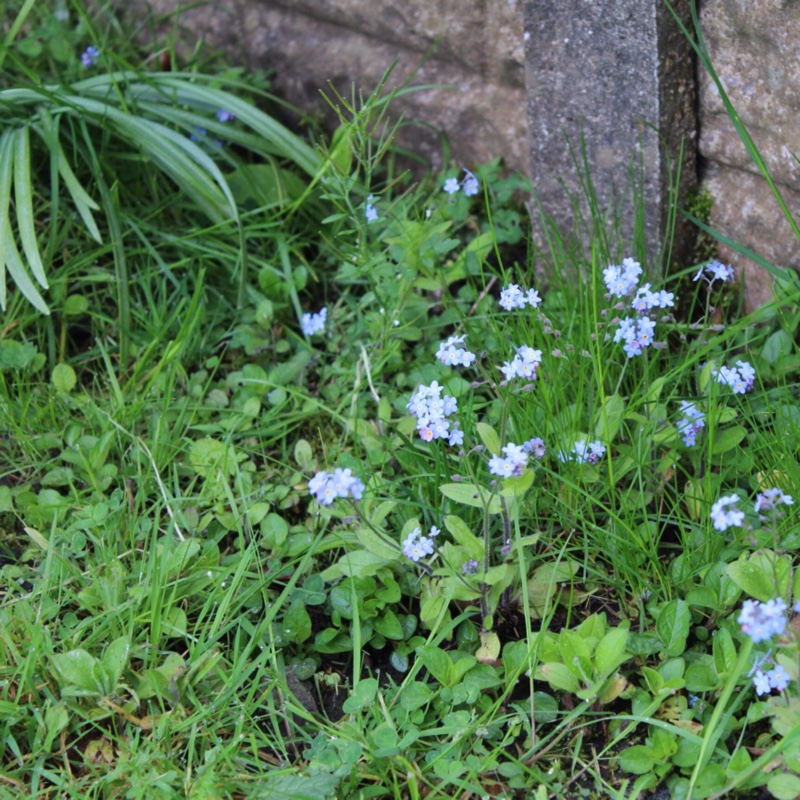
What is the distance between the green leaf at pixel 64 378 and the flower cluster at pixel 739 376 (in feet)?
4.94

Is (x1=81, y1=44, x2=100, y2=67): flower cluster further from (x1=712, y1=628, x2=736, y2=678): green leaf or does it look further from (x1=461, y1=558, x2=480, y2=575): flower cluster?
(x1=712, y1=628, x2=736, y2=678): green leaf

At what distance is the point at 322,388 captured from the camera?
2363 mm

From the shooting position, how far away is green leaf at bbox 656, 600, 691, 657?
1644 millimetres

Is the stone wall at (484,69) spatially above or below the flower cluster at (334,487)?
above

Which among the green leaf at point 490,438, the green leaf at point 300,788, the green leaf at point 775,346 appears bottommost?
the green leaf at point 300,788

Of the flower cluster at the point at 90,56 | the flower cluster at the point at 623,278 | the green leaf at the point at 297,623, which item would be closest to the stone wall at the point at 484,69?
the flower cluster at the point at 90,56

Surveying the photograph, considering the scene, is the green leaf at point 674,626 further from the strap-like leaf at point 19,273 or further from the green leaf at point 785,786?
the strap-like leaf at point 19,273

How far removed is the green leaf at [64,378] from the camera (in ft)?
7.66

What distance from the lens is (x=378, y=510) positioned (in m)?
1.79

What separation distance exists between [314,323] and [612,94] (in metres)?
Result: 0.89

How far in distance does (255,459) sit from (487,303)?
2.16ft

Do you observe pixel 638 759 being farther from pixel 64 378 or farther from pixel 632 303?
pixel 64 378

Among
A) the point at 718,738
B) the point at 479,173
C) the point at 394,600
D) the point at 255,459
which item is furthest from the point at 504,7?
the point at 718,738

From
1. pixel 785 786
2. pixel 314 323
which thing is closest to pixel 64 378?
pixel 314 323
